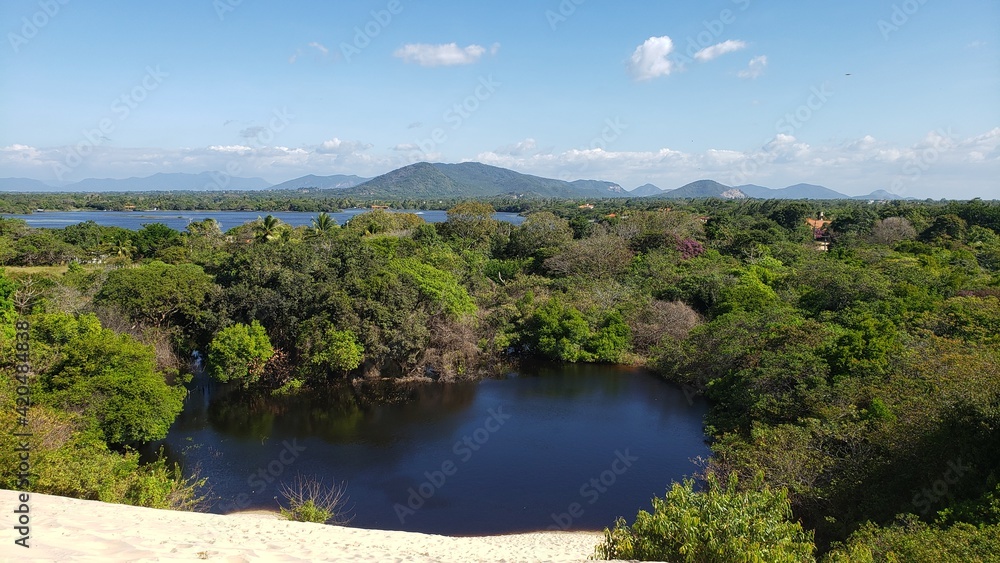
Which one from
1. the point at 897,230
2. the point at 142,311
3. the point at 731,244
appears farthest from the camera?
the point at 897,230

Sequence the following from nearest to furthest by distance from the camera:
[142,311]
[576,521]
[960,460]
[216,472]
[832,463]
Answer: [960,460] → [832,463] → [576,521] → [216,472] → [142,311]

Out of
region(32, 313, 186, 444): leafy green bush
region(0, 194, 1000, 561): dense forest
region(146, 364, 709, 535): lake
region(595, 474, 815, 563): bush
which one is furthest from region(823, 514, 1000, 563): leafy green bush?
region(32, 313, 186, 444): leafy green bush

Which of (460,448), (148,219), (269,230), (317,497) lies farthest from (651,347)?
(148,219)

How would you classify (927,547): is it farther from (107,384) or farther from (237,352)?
(237,352)

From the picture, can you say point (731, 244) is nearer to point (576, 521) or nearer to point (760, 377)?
point (760, 377)

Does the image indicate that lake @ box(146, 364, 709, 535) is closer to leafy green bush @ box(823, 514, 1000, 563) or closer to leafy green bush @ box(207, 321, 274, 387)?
leafy green bush @ box(207, 321, 274, 387)

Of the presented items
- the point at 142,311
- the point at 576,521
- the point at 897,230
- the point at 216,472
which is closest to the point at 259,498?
the point at 216,472
